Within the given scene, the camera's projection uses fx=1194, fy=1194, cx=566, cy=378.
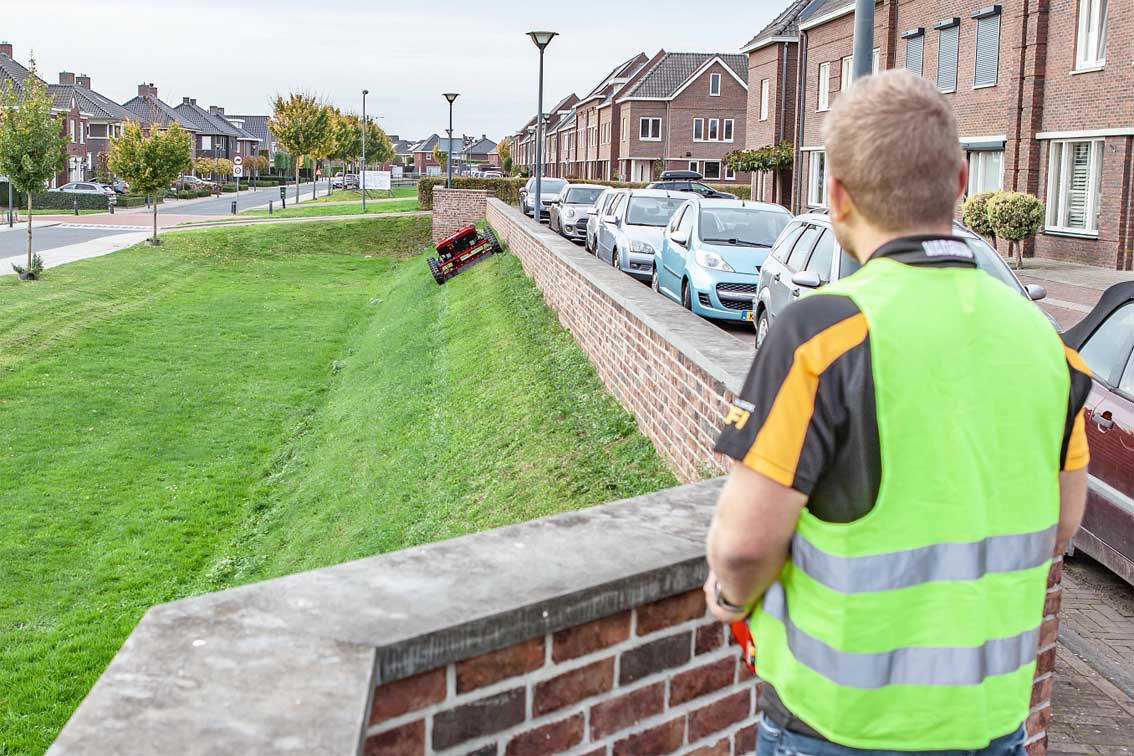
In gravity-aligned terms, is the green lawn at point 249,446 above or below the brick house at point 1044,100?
below

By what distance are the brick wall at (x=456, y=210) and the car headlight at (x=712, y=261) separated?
23.1m

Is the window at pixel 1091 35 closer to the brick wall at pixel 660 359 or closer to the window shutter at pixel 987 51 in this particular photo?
the window shutter at pixel 987 51

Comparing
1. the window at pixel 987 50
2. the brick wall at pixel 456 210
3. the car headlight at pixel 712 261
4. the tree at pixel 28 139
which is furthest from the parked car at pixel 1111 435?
the brick wall at pixel 456 210

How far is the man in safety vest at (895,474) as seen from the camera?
1.77 m

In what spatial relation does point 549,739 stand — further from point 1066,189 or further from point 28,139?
point 28,139

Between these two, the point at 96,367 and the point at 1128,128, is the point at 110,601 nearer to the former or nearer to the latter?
the point at 96,367

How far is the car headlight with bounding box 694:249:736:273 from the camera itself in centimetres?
1419

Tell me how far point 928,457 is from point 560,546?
1197 millimetres

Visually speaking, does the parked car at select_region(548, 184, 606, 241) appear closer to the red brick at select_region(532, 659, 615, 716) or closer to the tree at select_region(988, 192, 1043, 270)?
the tree at select_region(988, 192, 1043, 270)

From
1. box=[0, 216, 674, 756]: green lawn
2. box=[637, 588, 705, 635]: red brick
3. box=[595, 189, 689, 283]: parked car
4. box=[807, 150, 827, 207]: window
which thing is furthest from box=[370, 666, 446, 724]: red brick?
box=[807, 150, 827, 207]: window

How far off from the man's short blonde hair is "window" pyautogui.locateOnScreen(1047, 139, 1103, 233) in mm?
24792

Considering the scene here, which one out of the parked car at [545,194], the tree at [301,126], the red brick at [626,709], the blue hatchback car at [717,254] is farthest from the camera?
the tree at [301,126]

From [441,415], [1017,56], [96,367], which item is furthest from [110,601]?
[1017,56]

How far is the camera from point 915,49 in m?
33.2
